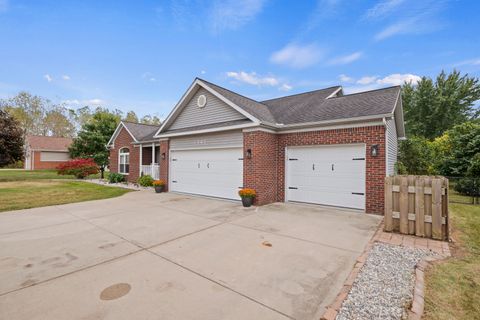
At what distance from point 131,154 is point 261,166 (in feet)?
38.7

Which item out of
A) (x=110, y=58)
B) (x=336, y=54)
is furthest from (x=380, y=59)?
(x=110, y=58)

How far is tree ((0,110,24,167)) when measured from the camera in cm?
1664

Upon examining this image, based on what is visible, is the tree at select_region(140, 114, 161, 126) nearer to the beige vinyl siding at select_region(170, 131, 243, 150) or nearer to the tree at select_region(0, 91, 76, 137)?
the tree at select_region(0, 91, 76, 137)

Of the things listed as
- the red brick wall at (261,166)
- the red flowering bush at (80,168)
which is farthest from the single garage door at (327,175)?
the red flowering bush at (80,168)

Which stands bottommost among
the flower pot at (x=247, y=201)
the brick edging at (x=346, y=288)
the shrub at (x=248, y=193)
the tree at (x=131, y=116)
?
the brick edging at (x=346, y=288)

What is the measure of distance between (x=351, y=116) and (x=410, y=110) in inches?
1049

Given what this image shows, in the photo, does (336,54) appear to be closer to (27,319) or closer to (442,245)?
(442,245)

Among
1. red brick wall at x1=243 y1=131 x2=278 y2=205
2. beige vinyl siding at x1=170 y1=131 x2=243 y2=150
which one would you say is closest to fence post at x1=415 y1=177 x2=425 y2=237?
red brick wall at x1=243 y1=131 x2=278 y2=205

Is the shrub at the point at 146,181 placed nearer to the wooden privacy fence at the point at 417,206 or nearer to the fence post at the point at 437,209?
the wooden privacy fence at the point at 417,206

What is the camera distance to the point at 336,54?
1306 centimetres

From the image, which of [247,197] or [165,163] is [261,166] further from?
[165,163]

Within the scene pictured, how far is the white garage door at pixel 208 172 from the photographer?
9234 millimetres

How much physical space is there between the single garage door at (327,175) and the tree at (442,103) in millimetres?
23408

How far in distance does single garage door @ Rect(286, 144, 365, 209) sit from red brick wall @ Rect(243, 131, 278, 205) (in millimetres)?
641
